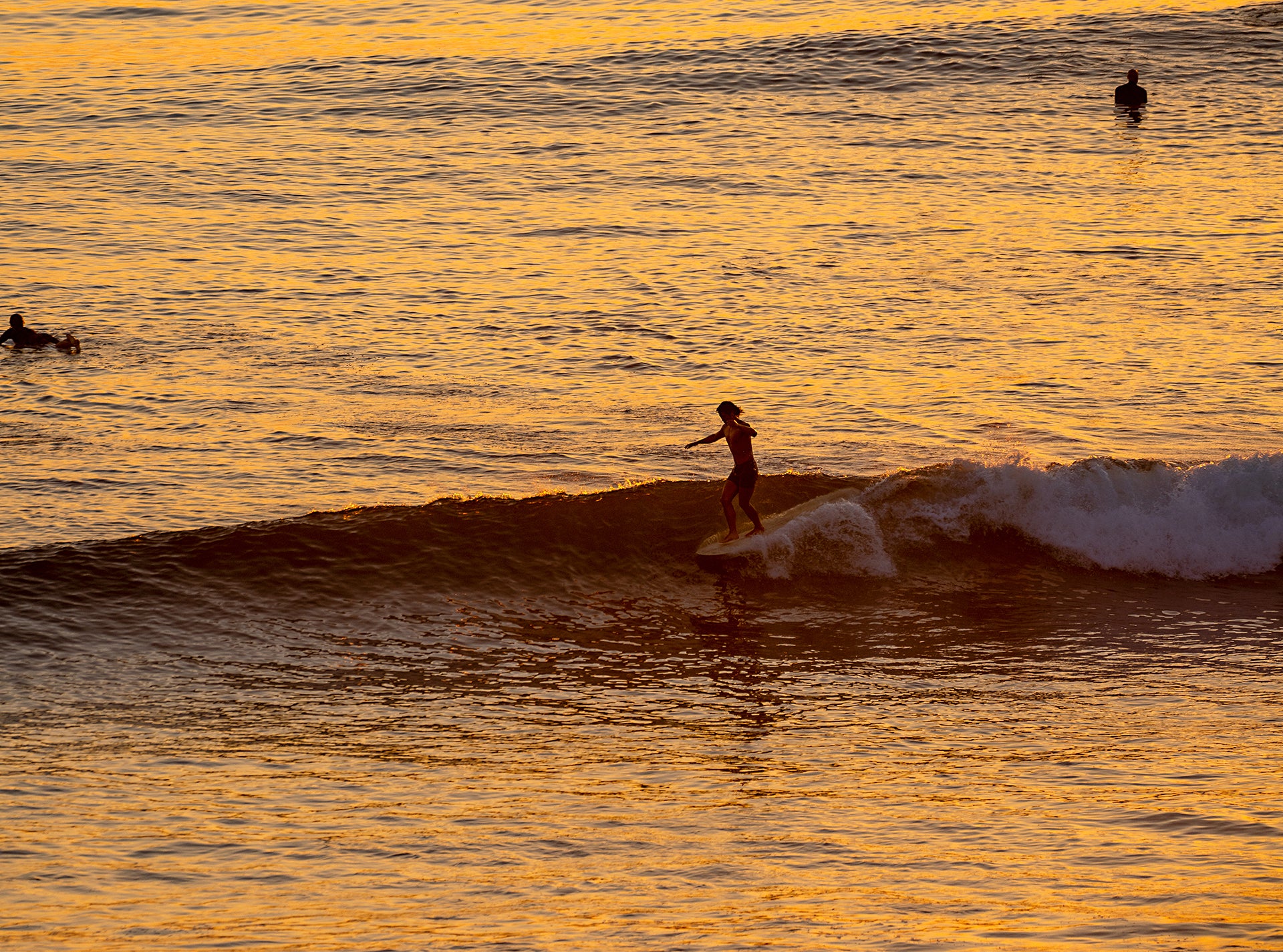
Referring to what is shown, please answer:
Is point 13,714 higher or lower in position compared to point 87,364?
lower

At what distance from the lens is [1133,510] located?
15.1 m

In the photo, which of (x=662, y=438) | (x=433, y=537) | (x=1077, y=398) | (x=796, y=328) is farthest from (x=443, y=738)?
(x=796, y=328)

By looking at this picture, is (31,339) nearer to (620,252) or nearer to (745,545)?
(620,252)

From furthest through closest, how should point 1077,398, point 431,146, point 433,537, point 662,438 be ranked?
point 431,146, point 1077,398, point 662,438, point 433,537

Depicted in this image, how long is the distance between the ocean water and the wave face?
0.17 feet

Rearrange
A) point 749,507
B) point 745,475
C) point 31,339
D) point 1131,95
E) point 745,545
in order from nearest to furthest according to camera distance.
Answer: point 745,475, point 749,507, point 745,545, point 31,339, point 1131,95

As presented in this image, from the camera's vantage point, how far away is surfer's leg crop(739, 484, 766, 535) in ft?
46.9

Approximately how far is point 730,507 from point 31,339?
11.0 metres

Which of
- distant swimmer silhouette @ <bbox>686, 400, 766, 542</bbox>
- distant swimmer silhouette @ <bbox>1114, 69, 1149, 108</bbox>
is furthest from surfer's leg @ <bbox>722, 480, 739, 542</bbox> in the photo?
distant swimmer silhouette @ <bbox>1114, 69, 1149, 108</bbox>

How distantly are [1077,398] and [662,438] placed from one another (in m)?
5.33

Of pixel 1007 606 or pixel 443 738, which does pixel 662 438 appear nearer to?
pixel 1007 606

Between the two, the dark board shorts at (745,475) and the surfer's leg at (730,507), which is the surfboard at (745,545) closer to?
the surfer's leg at (730,507)

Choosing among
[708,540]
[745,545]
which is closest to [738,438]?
[745,545]

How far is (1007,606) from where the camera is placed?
13.7m
